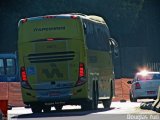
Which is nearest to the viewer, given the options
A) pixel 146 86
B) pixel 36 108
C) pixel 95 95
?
pixel 36 108

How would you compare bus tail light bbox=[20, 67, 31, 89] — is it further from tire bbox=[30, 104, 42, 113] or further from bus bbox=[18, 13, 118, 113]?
tire bbox=[30, 104, 42, 113]

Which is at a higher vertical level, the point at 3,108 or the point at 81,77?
the point at 81,77

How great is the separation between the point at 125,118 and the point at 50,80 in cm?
607

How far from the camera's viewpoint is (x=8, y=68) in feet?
194

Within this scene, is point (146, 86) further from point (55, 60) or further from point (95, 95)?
point (55, 60)

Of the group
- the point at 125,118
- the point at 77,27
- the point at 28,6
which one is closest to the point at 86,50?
the point at 77,27

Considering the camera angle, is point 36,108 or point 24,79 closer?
point 24,79

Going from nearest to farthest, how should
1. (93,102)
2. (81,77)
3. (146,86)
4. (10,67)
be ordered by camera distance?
(81,77)
(93,102)
(146,86)
(10,67)

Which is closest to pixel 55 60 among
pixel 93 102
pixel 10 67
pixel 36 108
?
pixel 36 108

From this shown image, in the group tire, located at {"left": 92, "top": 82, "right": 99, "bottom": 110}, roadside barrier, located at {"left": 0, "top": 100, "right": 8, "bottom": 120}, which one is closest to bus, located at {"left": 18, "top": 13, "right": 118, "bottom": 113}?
tire, located at {"left": 92, "top": 82, "right": 99, "bottom": 110}

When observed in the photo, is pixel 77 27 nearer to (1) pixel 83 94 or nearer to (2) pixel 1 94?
(1) pixel 83 94

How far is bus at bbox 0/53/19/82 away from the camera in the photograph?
58.7m

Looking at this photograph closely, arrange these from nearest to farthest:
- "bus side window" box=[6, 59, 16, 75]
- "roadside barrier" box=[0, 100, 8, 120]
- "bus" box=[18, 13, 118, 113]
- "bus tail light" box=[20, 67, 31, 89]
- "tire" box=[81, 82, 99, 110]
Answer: "roadside barrier" box=[0, 100, 8, 120], "bus" box=[18, 13, 118, 113], "bus tail light" box=[20, 67, 31, 89], "tire" box=[81, 82, 99, 110], "bus side window" box=[6, 59, 16, 75]

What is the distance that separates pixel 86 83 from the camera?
1029 inches
